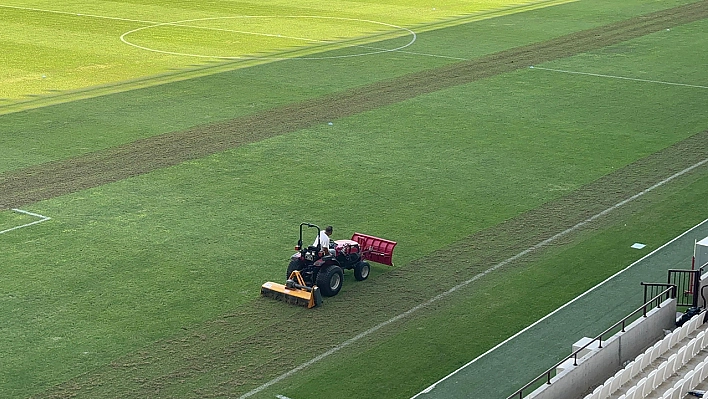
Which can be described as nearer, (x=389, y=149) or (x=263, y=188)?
(x=263, y=188)

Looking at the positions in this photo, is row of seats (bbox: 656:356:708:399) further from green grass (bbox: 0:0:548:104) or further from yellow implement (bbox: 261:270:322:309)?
green grass (bbox: 0:0:548:104)

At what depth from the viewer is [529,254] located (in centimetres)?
2280

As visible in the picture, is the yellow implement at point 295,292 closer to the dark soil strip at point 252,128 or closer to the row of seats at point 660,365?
the row of seats at point 660,365

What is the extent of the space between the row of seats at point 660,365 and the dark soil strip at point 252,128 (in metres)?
14.7

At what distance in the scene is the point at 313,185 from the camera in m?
27.0

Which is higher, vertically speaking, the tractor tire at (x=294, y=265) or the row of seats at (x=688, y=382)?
the tractor tire at (x=294, y=265)

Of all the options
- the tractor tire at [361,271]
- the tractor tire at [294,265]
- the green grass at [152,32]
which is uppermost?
the green grass at [152,32]

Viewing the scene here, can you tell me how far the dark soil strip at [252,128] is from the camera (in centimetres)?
2728

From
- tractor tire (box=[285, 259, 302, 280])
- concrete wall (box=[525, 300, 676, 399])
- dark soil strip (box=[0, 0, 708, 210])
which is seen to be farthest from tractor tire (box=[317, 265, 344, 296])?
dark soil strip (box=[0, 0, 708, 210])

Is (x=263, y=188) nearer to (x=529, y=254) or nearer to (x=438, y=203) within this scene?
(x=438, y=203)

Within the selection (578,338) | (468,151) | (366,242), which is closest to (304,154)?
(468,151)

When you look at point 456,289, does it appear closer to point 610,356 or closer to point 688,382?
point 610,356

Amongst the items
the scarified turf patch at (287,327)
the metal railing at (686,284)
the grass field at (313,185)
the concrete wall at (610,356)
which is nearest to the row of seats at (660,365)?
the concrete wall at (610,356)

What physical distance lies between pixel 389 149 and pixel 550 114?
654 cm
